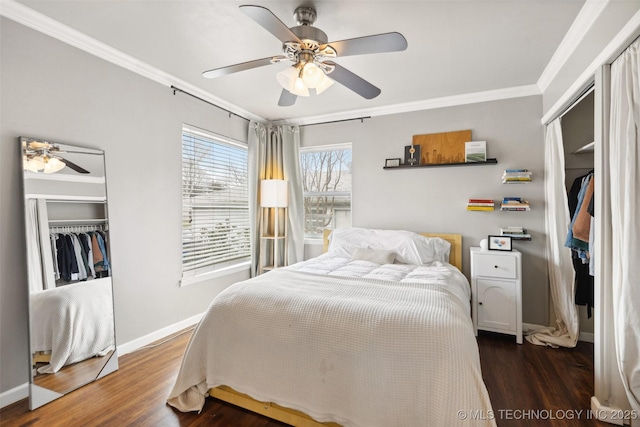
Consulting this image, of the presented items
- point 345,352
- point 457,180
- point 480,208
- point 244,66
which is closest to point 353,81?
point 244,66

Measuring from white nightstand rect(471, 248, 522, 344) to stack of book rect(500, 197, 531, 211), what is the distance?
47 cm

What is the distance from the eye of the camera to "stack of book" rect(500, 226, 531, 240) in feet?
9.93

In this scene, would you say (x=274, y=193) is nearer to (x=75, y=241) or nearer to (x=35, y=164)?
(x=75, y=241)

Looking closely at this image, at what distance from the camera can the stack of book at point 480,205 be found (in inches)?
126

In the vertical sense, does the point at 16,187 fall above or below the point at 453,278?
above

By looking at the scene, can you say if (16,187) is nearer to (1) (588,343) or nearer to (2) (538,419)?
(2) (538,419)

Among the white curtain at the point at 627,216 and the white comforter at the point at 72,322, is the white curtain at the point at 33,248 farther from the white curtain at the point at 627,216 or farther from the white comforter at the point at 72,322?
the white curtain at the point at 627,216

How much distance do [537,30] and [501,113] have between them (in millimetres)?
1219

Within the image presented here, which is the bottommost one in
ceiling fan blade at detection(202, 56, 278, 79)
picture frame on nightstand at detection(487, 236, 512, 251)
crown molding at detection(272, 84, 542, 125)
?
picture frame on nightstand at detection(487, 236, 512, 251)

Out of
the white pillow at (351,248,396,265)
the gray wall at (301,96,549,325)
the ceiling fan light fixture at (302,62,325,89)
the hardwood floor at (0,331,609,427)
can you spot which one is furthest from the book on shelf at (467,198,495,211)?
the ceiling fan light fixture at (302,62,325,89)

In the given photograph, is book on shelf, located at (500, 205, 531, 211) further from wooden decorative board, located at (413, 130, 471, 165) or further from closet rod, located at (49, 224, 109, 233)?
closet rod, located at (49, 224, 109, 233)

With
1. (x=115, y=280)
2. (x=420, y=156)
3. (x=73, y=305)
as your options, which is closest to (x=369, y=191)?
(x=420, y=156)

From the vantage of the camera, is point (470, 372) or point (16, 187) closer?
point (470, 372)

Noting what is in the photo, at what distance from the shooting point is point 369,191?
3.88m
